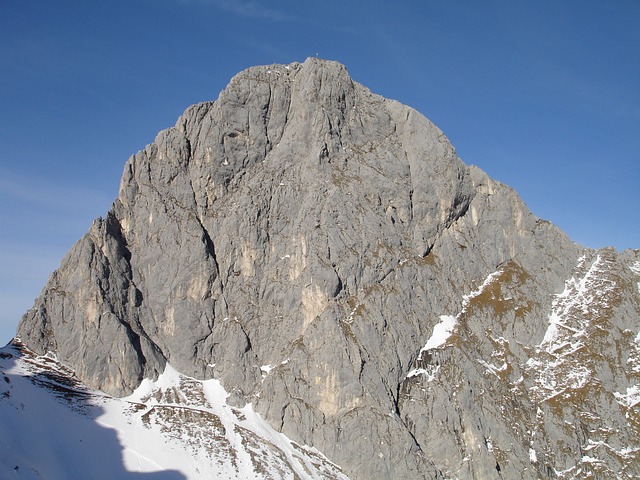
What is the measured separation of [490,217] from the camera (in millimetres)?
118812

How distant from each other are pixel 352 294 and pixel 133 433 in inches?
1523

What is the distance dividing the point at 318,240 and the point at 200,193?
23263 millimetres

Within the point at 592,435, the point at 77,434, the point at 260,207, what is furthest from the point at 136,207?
the point at 592,435

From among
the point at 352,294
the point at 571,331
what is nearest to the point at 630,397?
the point at 571,331

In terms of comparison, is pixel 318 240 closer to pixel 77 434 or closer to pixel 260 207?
pixel 260 207

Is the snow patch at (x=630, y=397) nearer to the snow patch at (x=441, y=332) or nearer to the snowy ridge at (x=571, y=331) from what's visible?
the snowy ridge at (x=571, y=331)

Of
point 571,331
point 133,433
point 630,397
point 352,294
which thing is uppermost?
point 571,331

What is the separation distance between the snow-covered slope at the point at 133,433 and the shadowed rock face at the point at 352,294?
3.48 m

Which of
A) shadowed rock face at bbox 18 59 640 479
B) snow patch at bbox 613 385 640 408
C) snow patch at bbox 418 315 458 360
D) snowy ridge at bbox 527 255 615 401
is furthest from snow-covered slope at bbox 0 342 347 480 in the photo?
snow patch at bbox 613 385 640 408

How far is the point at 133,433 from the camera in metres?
85.4

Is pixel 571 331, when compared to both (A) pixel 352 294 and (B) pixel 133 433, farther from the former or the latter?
(B) pixel 133 433

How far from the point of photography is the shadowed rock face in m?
92.8

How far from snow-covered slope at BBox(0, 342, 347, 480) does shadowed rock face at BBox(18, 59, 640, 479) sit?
3479 millimetres

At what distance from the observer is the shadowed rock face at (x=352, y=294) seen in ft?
305
